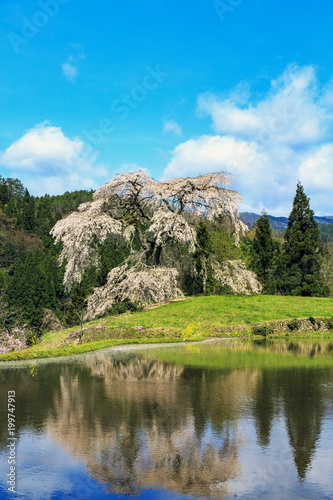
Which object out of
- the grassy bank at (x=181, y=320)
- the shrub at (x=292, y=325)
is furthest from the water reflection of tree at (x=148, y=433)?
the shrub at (x=292, y=325)

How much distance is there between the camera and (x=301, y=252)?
4406 cm

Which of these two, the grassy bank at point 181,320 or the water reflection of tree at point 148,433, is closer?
the water reflection of tree at point 148,433

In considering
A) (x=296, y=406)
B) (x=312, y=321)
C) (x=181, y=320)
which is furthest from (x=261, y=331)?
(x=296, y=406)

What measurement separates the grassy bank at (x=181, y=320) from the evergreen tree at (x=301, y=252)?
1423cm

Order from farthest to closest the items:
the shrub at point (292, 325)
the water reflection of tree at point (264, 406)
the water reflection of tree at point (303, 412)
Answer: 1. the shrub at point (292, 325)
2. the water reflection of tree at point (264, 406)
3. the water reflection of tree at point (303, 412)

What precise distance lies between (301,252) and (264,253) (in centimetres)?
485

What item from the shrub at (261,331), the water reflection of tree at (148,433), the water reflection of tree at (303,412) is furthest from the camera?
the shrub at (261,331)

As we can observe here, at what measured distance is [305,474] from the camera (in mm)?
5453

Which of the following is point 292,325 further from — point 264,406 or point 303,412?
point 303,412

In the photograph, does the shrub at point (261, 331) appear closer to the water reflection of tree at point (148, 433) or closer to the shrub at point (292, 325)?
the shrub at point (292, 325)

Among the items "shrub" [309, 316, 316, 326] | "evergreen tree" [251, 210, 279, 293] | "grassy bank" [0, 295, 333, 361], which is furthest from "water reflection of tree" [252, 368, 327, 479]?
"evergreen tree" [251, 210, 279, 293]

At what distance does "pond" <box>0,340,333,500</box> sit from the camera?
5.22 m

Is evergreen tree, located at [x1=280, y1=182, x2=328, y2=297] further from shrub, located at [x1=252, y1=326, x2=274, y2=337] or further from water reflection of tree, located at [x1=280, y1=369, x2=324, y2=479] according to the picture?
water reflection of tree, located at [x1=280, y1=369, x2=324, y2=479]

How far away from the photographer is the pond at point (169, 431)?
17.1 feet
